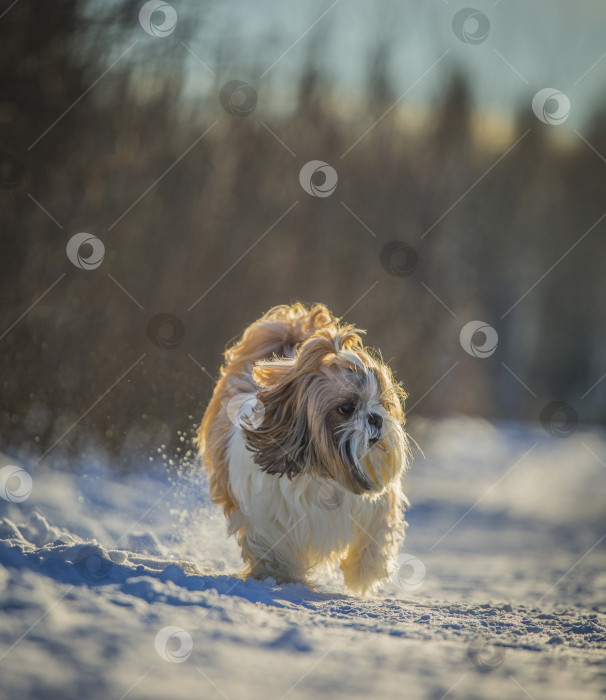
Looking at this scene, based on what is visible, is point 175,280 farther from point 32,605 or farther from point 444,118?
point 444,118

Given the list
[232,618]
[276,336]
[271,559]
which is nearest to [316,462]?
[271,559]

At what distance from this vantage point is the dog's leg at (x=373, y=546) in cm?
433

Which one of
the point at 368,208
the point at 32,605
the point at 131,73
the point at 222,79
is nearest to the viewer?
the point at 32,605

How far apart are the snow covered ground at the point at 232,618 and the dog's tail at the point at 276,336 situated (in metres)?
1.39

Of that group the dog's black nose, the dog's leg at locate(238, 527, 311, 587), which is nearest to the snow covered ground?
the dog's leg at locate(238, 527, 311, 587)

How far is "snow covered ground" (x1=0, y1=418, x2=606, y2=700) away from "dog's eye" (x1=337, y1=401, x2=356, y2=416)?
0.96m

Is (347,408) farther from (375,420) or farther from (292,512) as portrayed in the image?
(292,512)

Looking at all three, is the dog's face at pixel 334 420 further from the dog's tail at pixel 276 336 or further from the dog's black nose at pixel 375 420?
the dog's tail at pixel 276 336

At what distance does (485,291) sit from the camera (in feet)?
46.8

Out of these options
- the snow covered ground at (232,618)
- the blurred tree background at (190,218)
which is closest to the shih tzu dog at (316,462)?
the snow covered ground at (232,618)

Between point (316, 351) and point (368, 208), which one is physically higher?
point (368, 208)

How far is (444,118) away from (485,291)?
3.40m

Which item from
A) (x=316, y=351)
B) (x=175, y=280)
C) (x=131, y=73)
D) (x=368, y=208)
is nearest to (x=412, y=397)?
(x=368, y=208)

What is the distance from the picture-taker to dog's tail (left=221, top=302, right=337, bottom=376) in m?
4.76
